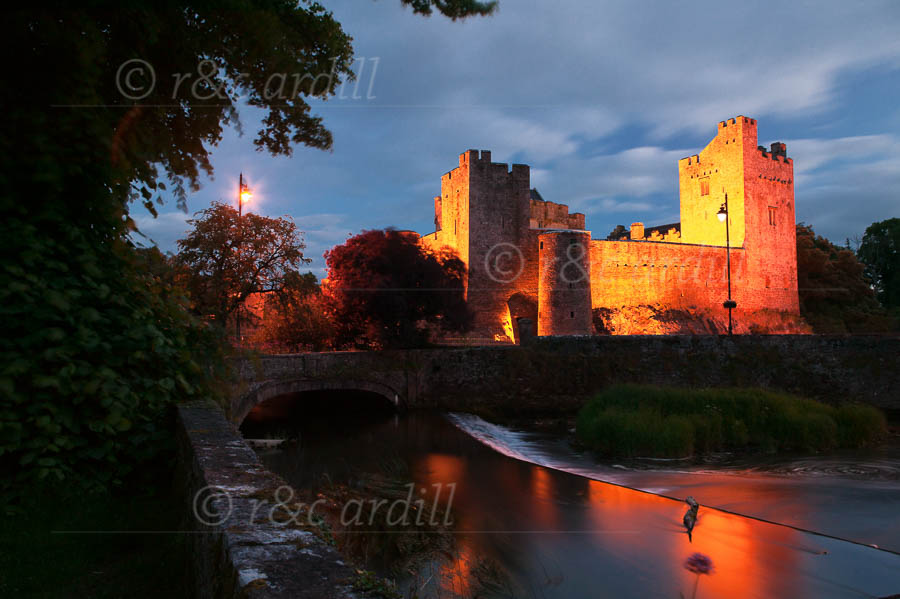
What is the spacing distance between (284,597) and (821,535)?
8.83 m

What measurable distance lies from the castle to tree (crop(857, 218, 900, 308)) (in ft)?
40.3

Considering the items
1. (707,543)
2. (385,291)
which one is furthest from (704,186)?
(707,543)

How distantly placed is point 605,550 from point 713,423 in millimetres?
7690

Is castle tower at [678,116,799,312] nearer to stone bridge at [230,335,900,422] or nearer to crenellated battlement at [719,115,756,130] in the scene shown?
crenellated battlement at [719,115,756,130]

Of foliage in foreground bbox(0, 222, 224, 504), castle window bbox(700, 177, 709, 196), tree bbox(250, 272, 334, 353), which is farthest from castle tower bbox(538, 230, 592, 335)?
foliage in foreground bbox(0, 222, 224, 504)

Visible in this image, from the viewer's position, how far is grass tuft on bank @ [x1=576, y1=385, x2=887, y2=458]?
516 inches

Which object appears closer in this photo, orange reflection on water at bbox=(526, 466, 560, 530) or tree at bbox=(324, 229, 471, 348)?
orange reflection on water at bbox=(526, 466, 560, 530)

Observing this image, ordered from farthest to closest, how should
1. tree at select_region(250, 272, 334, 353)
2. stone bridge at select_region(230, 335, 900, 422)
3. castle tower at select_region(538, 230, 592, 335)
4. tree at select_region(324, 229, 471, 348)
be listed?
castle tower at select_region(538, 230, 592, 335) → tree at select_region(324, 229, 471, 348) → stone bridge at select_region(230, 335, 900, 422) → tree at select_region(250, 272, 334, 353)

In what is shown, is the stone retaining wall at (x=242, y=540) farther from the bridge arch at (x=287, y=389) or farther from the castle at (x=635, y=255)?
the castle at (x=635, y=255)

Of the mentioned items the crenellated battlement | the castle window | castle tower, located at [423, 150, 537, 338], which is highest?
the crenellated battlement

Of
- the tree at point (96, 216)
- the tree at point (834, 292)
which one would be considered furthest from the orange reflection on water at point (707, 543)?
the tree at point (834, 292)

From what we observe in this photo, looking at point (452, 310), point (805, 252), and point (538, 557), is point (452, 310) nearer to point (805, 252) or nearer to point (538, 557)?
point (538, 557)

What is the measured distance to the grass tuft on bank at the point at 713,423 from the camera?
516 inches

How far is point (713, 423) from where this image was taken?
45.7 ft
